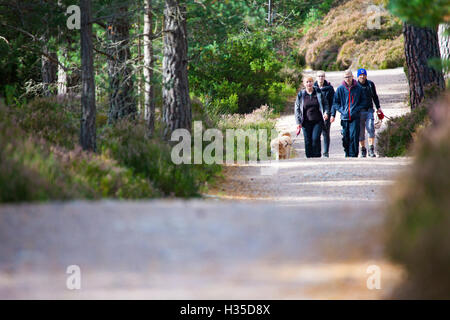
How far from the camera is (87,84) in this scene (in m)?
9.90

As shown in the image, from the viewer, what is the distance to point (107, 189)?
8445 millimetres

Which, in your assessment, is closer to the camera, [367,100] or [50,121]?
[50,121]

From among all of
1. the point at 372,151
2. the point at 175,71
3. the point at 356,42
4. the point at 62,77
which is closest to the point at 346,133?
the point at 372,151

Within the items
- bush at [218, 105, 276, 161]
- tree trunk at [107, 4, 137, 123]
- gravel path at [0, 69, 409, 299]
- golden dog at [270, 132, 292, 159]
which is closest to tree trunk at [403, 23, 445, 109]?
golden dog at [270, 132, 292, 159]

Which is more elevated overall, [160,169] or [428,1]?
[428,1]

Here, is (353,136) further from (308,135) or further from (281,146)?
(281,146)

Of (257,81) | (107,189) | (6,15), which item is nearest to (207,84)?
(257,81)

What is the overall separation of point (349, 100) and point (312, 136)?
1126 millimetres

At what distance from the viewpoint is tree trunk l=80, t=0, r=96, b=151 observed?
32.2 feet

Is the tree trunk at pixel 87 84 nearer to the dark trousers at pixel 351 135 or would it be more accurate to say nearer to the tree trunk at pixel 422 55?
the dark trousers at pixel 351 135

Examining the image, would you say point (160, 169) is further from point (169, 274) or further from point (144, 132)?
point (169, 274)

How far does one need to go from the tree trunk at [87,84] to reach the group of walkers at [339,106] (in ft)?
18.4

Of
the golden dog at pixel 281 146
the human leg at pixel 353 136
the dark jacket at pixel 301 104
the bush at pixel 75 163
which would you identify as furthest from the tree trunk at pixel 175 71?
the human leg at pixel 353 136
